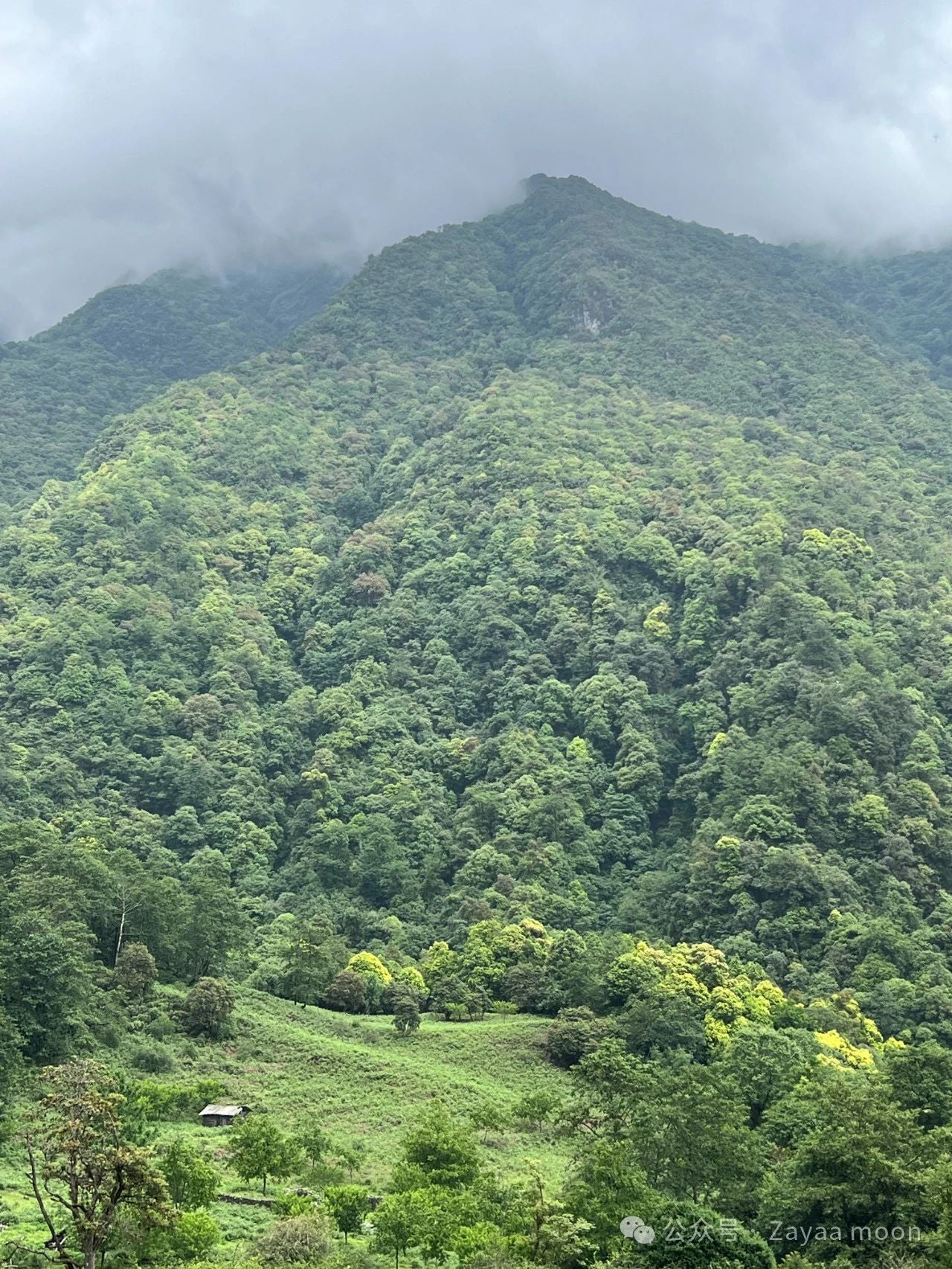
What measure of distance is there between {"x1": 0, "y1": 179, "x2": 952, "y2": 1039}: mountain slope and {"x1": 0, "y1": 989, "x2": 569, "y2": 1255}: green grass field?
24.5 feet

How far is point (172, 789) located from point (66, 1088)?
58939 millimetres

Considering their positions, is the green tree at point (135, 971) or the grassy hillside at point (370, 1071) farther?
the green tree at point (135, 971)

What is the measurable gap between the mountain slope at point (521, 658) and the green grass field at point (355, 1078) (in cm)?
748

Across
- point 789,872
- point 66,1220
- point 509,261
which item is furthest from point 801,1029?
point 509,261

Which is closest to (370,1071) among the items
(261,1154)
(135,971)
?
(135,971)

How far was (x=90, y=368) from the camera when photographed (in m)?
167

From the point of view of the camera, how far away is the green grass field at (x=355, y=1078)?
3812 centimetres

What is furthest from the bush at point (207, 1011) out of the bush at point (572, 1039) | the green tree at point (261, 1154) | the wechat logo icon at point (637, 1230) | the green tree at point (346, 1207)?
the wechat logo icon at point (637, 1230)

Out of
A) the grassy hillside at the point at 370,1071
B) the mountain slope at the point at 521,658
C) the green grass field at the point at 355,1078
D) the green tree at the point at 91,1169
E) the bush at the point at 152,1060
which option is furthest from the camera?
the mountain slope at the point at 521,658

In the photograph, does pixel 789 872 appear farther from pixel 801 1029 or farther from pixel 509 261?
pixel 509 261

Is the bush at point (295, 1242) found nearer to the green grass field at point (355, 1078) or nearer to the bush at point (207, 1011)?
the green grass field at point (355, 1078)

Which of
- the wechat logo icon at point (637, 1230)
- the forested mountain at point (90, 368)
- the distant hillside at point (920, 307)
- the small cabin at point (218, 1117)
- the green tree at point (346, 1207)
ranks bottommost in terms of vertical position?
the small cabin at point (218, 1117)

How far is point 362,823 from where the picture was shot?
3172 inches

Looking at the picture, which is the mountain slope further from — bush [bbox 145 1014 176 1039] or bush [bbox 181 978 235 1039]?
bush [bbox 145 1014 176 1039]
